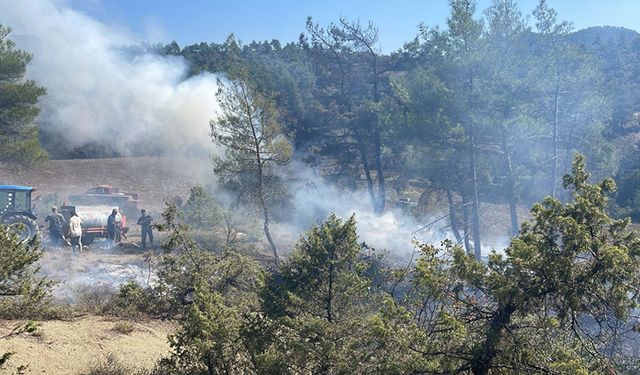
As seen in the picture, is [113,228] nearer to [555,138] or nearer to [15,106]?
[15,106]

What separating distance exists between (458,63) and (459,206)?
5.74 metres

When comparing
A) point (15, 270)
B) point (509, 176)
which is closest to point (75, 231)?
point (15, 270)

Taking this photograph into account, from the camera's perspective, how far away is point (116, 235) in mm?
21453

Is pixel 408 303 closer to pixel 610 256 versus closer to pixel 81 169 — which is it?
pixel 610 256

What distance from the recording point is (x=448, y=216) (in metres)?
26.3

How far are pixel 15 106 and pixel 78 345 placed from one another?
646 inches

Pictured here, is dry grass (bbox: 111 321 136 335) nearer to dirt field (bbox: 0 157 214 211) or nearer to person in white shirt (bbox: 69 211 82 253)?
person in white shirt (bbox: 69 211 82 253)

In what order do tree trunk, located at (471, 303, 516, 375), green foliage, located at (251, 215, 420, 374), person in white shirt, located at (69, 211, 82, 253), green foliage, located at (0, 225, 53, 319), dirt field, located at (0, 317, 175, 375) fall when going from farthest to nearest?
person in white shirt, located at (69, 211, 82, 253)
dirt field, located at (0, 317, 175, 375)
green foliage, located at (0, 225, 53, 319)
green foliage, located at (251, 215, 420, 374)
tree trunk, located at (471, 303, 516, 375)

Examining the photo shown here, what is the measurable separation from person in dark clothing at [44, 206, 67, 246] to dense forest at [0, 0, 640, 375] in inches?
175

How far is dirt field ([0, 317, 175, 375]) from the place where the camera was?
8.41 meters

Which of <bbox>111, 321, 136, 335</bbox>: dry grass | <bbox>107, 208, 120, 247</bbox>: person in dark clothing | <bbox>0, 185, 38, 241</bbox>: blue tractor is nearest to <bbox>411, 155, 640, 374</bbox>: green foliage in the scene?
<bbox>111, 321, 136, 335</bbox>: dry grass

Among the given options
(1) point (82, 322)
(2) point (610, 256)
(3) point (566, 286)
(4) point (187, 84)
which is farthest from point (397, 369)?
(4) point (187, 84)

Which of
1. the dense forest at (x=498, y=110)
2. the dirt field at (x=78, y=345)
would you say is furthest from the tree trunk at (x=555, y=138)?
the dirt field at (x=78, y=345)

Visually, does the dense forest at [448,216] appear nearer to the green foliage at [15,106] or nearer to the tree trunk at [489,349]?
the tree trunk at [489,349]
